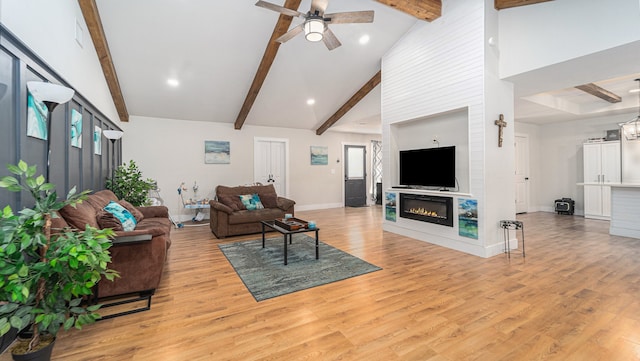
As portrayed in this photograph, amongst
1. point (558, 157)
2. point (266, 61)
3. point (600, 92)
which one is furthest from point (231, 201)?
point (558, 157)

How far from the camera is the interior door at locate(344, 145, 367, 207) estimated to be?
9.52m

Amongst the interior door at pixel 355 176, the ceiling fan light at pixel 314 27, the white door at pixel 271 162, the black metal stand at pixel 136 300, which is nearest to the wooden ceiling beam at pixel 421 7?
the ceiling fan light at pixel 314 27

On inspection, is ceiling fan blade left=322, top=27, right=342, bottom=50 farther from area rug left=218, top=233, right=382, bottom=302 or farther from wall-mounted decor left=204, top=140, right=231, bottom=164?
wall-mounted decor left=204, top=140, right=231, bottom=164

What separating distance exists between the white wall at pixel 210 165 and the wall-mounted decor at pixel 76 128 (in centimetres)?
330

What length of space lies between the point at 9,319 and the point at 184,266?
222cm

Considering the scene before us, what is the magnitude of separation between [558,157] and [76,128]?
417 inches

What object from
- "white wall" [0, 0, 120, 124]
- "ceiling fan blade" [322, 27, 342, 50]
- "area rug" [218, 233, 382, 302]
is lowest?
"area rug" [218, 233, 382, 302]

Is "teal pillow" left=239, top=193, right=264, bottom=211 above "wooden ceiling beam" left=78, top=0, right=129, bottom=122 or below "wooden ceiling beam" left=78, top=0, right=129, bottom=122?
below

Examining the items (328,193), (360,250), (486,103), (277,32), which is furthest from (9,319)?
(328,193)

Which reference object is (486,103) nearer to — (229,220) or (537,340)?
(537,340)

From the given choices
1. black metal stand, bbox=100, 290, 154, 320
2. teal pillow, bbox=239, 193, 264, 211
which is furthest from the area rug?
teal pillow, bbox=239, 193, 264, 211

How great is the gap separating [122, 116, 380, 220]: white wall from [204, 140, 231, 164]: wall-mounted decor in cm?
10

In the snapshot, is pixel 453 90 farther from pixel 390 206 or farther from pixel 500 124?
pixel 390 206

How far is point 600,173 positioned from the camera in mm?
6707
